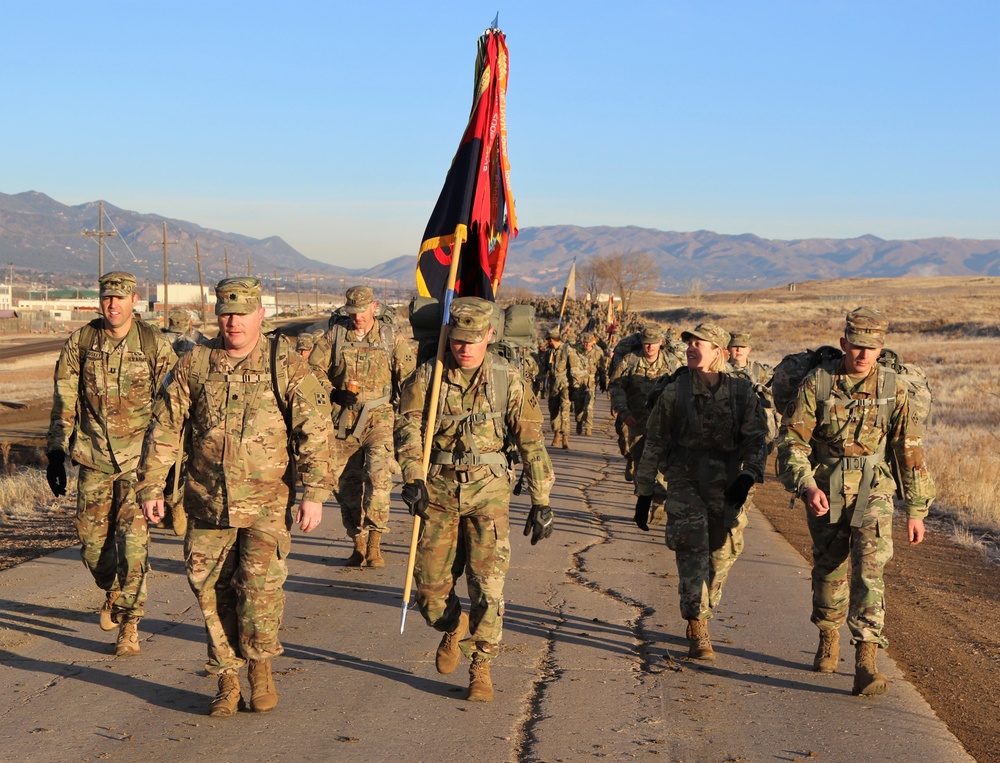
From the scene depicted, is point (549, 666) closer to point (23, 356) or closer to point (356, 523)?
point (356, 523)

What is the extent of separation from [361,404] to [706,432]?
11.1 ft

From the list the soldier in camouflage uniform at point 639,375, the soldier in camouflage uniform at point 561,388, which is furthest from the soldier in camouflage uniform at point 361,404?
the soldier in camouflage uniform at point 561,388

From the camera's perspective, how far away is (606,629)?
7895 millimetres

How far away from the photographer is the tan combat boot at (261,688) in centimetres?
593

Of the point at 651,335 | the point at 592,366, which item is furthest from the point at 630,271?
the point at 651,335

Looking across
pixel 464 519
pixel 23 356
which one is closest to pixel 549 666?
pixel 464 519

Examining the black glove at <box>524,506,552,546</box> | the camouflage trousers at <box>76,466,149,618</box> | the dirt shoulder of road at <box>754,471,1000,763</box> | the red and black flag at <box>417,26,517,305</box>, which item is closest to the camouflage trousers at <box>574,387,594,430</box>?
the dirt shoulder of road at <box>754,471,1000,763</box>

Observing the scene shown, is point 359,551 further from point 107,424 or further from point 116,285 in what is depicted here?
point 116,285

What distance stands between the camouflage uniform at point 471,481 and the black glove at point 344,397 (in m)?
3.36

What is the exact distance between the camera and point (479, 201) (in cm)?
823

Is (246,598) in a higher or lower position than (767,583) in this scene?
higher

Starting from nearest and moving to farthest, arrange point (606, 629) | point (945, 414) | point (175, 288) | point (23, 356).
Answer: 1. point (606, 629)
2. point (945, 414)
3. point (23, 356)
4. point (175, 288)

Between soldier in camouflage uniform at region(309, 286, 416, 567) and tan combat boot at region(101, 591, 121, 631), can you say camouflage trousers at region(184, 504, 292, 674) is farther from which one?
soldier in camouflage uniform at region(309, 286, 416, 567)

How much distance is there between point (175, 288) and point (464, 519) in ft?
608
